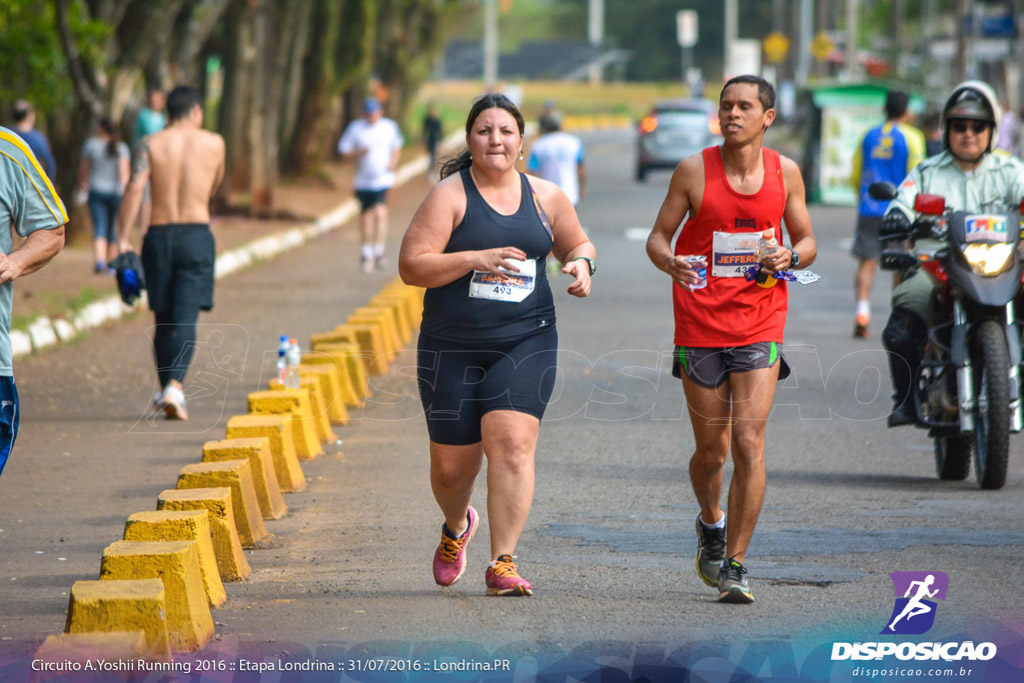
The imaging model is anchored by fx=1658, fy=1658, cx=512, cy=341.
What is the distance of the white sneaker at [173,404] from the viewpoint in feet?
33.6

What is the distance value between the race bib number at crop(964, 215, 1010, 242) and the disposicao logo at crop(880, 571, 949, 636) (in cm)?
227

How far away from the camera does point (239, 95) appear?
26375mm

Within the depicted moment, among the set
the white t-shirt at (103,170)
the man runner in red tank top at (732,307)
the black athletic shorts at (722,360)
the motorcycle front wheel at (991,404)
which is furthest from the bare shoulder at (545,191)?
the white t-shirt at (103,170)

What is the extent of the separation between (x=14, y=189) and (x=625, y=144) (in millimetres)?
54629

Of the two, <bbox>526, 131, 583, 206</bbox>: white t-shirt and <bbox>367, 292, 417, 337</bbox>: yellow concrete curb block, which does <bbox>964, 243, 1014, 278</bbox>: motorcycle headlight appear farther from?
<bbox>526, 131, 583, 206</bbox>: white t-shirt

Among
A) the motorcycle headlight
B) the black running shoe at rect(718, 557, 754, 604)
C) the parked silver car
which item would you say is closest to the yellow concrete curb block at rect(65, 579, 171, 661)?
the black running shoe at rect(718, 557, 754, 604)

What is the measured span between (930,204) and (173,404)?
4.76 m

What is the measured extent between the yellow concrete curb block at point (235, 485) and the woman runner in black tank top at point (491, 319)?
1.16 meters

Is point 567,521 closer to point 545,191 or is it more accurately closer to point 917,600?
point 545,191

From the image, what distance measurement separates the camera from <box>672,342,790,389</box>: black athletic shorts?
19.9 ft

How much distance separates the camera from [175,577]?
5.40m

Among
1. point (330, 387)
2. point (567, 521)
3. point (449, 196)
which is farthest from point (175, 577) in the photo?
point (330, 387)

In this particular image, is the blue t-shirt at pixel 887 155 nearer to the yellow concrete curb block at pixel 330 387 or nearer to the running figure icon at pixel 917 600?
the yellow concrete curb block at pixel 330 387

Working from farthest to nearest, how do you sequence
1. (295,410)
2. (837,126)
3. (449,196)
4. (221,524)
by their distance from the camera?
(837,126), (295,410), (221,524), (449,196)
